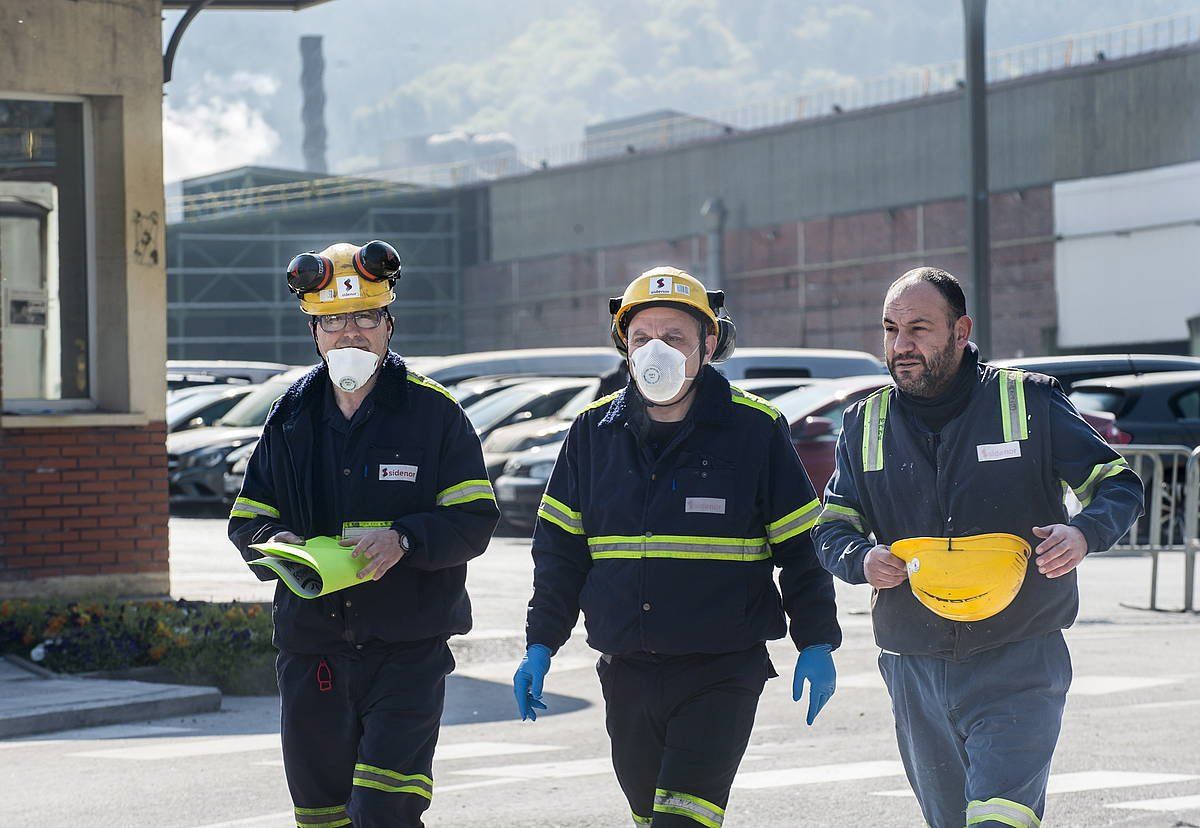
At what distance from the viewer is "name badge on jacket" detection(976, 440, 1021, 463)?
4.57 metres

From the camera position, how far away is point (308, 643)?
15.8 ft

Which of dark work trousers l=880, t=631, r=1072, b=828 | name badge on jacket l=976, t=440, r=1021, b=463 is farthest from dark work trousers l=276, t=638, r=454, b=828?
name badge on jacket l=976, t=440, r=1021, b=463

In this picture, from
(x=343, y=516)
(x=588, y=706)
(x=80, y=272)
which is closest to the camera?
(x=343, y=516)

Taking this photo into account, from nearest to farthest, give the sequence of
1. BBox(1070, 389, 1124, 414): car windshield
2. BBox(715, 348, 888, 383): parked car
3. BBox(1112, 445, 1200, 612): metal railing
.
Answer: BBox(1112, 445, 1200, 612): metal railing < BBox(1070, 389, 1124, 414): car windshield < BBox(715, 348, 888, 383): parked car

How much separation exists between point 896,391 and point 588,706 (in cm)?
552

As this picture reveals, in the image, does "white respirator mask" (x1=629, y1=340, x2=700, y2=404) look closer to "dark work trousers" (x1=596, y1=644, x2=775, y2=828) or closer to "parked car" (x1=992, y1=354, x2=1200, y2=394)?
"dark work trousers" (x1=596, y1=644, x2=775, y2=828)

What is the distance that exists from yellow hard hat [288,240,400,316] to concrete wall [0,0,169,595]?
765 cm

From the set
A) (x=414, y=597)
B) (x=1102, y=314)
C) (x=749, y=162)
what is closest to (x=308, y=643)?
(x=414, y=597)

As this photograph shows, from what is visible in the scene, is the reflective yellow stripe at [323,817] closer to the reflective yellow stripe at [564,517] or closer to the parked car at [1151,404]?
the reflective yellow stripe at [564,517]

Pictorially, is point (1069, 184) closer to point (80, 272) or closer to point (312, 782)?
point (80, 272)

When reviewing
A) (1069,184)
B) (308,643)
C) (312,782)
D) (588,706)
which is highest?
(1069,184)

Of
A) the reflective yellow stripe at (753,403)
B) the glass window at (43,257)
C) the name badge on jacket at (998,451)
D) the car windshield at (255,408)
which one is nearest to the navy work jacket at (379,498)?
the reflective yellow stripe at (753,403)

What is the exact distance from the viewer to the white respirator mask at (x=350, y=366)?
193 inches

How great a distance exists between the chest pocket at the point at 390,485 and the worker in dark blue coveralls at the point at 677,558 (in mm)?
355
